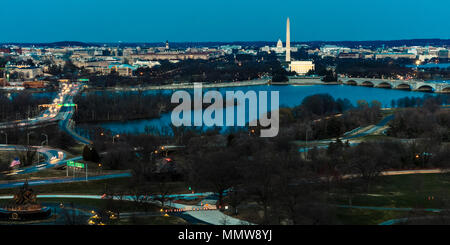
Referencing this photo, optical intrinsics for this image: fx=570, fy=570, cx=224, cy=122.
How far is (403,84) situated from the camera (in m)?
49.3

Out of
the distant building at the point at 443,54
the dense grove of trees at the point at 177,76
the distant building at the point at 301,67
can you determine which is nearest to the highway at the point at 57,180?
the dense grove of trees at the point at 177,76

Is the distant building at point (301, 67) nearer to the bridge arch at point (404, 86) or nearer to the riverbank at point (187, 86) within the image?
the riverbank at point (187, 86)

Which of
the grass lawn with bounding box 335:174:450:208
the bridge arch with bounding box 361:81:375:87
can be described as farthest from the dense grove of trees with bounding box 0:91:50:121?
the bridge arch with bounding box 361:81:375:87

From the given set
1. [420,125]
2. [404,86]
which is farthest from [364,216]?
[404,86]

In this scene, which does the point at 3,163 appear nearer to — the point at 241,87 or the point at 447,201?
the point at 447,201

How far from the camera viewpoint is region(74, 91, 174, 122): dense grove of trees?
30125 millimetres

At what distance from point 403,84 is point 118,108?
2821cm

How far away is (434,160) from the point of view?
15.5m

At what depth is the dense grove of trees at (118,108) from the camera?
30.1 meters

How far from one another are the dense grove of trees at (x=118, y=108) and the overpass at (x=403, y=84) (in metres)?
22.7

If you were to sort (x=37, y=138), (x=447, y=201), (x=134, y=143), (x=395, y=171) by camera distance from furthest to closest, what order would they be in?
1. (x=37, y=138)
2. (x=134, y=143)
3. (x=395, y=171)
4. (x=447, y=201)
